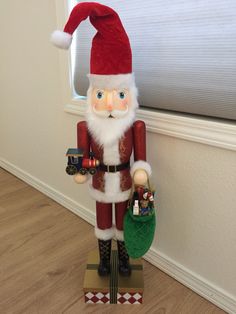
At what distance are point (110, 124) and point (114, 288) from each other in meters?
0.60

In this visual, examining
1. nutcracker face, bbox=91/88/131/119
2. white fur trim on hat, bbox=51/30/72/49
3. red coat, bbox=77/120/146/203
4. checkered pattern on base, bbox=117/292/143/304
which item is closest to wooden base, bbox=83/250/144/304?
checkered pattern on base, bbox=117/292/143/304

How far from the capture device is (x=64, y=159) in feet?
5.30

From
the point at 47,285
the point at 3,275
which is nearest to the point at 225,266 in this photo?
the point at 47,285

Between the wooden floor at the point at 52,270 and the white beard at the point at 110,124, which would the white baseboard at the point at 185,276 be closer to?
the wooden floor at the point at 52,270

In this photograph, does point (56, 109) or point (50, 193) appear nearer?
point (56, 109)

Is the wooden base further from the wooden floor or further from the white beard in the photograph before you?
the white beard

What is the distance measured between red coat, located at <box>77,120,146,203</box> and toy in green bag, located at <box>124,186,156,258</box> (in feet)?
0.21

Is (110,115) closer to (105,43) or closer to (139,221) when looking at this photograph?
(105,43)

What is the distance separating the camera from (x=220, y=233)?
3.24ft

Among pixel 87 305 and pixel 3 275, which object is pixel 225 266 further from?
pixel 3 275

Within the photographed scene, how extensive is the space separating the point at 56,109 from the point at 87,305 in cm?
95

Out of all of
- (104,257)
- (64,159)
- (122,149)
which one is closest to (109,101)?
(122,149)

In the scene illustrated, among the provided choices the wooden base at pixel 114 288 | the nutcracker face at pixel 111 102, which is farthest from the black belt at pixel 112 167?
the wooden base at pixel 114 288

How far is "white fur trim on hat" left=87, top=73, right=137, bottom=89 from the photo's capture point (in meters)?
0.85
